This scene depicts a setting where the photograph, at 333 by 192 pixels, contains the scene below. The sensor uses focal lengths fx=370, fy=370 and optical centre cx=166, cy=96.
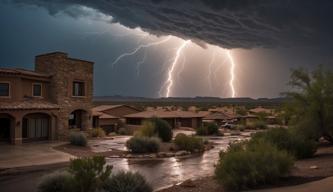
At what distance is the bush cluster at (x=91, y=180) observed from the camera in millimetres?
12617

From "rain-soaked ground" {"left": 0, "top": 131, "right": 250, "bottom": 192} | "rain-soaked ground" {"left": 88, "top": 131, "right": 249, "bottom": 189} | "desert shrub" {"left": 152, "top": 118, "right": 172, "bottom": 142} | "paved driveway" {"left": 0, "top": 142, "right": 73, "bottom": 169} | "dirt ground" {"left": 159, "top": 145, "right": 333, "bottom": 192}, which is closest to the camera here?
"dirt ground" {"left": 159, "top": 145, "right": 333, "bottom": 192}

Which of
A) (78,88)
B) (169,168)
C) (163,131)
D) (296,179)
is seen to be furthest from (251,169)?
(78,88)

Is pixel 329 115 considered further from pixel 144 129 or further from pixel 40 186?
pixel 40 186

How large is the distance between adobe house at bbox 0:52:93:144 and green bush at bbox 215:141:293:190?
22.7m

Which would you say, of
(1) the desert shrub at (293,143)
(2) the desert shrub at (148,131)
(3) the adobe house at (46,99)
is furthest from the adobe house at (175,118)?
(1) the desert shrub at (293,143)

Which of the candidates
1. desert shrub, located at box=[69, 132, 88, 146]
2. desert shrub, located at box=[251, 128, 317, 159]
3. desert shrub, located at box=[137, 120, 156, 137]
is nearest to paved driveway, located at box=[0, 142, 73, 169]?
desert shrub, located at box=[69, 132, 88, 146]

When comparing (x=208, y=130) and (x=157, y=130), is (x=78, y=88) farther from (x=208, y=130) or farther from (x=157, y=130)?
(x=208, y=130)

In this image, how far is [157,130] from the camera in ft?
125

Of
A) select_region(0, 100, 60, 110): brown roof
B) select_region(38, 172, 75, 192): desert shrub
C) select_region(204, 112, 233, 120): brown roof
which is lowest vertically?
select_region(38, 172, 75, 192): desert shrub

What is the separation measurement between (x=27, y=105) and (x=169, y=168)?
1618 cm

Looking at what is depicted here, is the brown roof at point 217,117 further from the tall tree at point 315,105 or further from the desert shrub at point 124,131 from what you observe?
the tall tree at point 315,105

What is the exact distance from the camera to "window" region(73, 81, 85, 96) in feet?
131

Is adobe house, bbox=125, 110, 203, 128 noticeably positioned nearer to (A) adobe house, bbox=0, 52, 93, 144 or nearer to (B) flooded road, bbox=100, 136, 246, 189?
(A) adobe house, bbox=0, 52, 93, 144

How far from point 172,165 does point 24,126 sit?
1657 cm
